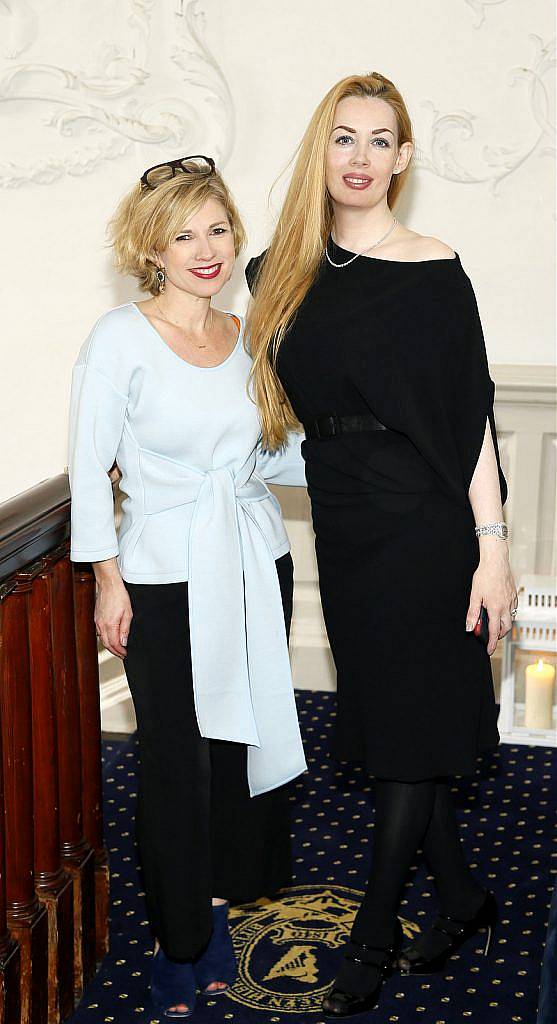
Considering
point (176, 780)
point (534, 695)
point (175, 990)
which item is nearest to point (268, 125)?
point (534, 695)

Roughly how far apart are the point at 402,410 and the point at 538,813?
5.11ft

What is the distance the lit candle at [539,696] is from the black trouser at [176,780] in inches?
47.9

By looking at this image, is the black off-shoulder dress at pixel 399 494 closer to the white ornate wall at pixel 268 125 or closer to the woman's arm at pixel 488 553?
the woman's arm at pixel 488 553

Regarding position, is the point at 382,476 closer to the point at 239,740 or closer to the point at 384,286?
the point at 384,286

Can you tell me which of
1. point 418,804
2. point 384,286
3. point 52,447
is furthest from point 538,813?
point 52,447

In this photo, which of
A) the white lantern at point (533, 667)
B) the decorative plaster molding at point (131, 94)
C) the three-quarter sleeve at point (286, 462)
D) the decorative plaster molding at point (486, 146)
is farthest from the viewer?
the decorative plaster molding at point (131, 94)

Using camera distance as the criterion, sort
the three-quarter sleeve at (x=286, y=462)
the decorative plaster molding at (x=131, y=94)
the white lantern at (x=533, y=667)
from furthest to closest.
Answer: the decorative plaster molding at (x=131, y=94) → the white lantern at (x=533, y=667) → the three-quarter sleeve at (x=286, y=462)

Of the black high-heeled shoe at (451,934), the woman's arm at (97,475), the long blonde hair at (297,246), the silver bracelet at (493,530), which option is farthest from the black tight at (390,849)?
the long blonde hair at (297,246)

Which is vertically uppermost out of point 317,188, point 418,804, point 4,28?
point 4,28

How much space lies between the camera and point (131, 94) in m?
3.95

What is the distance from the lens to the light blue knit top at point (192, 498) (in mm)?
2244

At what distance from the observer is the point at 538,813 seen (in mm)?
3344

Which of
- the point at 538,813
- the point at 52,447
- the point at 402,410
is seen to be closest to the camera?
the point at 402,410

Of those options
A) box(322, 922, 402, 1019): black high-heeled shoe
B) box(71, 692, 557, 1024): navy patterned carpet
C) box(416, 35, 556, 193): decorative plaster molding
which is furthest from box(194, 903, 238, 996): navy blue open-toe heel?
box(416, 35, 556, 193): decorative plaster molding
